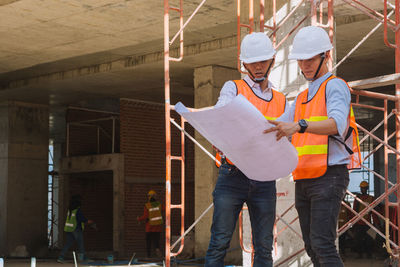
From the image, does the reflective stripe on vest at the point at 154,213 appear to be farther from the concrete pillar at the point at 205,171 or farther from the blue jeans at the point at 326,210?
the blue jeans at the point at 326,210

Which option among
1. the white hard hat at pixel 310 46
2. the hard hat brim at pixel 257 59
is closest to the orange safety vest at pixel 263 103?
the hard hat brim at pixel 257 59

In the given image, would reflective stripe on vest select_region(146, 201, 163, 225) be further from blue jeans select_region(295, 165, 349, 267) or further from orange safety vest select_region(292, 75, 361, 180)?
blue jeans select_region(295, 165, 349, 267)

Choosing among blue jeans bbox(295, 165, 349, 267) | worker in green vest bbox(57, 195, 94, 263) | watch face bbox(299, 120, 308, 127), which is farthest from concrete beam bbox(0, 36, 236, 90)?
watch face bbox(299, 120, 308, 127)

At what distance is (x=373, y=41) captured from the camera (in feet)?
47.7

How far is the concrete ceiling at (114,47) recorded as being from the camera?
463 inches

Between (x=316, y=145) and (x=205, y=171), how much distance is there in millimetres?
11792

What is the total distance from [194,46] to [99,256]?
865 cm

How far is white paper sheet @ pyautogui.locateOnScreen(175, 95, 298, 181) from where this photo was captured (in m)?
4.04

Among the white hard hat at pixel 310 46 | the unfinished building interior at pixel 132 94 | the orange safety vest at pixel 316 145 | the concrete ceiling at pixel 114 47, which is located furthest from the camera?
the concrete ceiling at pixel 114 47

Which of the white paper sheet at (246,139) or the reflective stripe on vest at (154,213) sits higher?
the white paper sheet at (246,139)

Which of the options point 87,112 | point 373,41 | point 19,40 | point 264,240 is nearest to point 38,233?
point 87,112

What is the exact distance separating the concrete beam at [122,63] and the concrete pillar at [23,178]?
6.75 ft

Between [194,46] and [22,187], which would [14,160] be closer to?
[22,187]

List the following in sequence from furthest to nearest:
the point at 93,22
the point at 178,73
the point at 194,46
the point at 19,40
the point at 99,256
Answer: the point at 99,256
the point at 178,73
the point at 194,46
the point at 19,40
the point at 93,22
